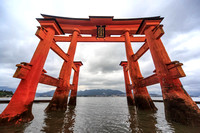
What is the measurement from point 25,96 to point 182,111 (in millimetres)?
8073

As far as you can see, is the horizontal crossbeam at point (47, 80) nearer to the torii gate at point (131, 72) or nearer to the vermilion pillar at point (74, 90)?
the torii gate at point (131, 72)

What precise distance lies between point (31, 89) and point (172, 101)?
789cm

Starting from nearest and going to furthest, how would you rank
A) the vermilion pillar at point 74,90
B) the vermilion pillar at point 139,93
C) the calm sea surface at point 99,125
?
1. the calm sea surface at point 99,125
2. the vermilion pillar at point 139,93
3. the vermilion pillar at point 74,90

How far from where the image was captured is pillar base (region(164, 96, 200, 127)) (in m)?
3.36

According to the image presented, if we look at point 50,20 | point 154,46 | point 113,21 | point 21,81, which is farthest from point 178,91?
point 50,20

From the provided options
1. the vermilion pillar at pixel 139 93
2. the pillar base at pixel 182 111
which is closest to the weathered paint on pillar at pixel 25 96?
the pillar base at pixel 182 111

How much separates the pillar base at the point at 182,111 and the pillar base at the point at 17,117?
24.7ft

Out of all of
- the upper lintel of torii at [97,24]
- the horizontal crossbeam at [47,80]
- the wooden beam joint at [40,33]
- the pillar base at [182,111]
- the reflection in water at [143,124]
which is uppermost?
the upper lintel of torii at [97,24]

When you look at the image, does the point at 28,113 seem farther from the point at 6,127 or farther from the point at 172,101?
the point at 172,101

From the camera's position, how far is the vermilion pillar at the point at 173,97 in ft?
11.3

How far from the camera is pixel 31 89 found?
4.51 m

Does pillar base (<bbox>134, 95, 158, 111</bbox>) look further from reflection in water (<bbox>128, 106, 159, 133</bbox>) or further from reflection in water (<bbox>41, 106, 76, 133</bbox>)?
reflection in water (<bbox>41, 106, 76, 133</bbox>)

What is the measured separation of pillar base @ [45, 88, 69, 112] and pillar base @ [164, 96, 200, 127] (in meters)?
7.72

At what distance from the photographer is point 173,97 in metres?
4.00
